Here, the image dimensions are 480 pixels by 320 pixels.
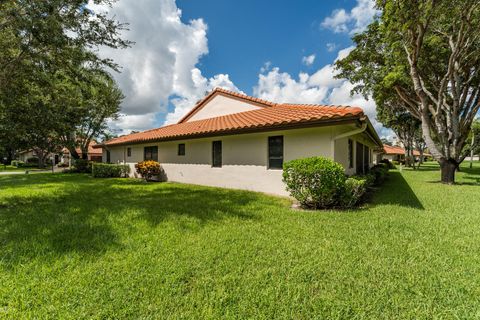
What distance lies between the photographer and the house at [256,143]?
7363 mm

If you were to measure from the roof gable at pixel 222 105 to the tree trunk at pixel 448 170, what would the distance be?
10.4 m

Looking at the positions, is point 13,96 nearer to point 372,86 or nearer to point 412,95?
point 372,86

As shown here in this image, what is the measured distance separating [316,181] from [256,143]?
3574mm

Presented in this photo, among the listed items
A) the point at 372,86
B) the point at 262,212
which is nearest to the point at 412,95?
the point at 372,86

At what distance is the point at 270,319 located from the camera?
2207 millimetres

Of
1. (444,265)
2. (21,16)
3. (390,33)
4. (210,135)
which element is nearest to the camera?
(444,265)

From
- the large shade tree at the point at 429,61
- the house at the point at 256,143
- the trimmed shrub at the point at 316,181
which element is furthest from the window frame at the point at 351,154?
the large shade tree at the point at 429,61

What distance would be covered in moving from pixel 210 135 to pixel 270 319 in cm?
856

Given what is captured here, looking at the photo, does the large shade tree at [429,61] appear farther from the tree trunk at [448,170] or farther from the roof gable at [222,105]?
the roof gable at [222,105]

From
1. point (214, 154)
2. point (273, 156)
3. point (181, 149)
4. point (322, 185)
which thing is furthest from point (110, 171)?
point (322, 185)

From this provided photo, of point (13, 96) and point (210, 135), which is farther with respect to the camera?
point (210, 135)

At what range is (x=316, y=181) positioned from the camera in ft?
20.5

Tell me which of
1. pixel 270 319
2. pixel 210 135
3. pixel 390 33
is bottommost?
pixel 270 319

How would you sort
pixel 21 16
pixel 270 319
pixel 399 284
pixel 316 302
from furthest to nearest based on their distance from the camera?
pixel 21 16 → pixel 399 284 → pixel 316 302 → pixel 270 319
